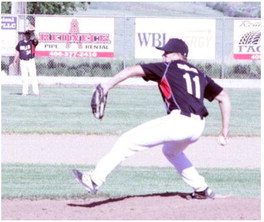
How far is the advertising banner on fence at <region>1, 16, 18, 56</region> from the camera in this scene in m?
31.3

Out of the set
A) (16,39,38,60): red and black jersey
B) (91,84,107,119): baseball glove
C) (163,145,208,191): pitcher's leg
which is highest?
(91,84,107,119): baseball glove

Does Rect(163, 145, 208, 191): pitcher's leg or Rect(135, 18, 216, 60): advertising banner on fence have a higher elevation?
Rect(163, 145, 208, 191): pitcher's leg

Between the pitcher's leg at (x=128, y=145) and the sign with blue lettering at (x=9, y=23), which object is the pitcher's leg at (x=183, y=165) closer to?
the pitcher's leg at (x=128, y=145)

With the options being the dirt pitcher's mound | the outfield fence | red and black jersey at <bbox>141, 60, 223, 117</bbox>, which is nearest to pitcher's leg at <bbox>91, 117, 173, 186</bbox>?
red and black jersey at <bbox>141, 60, 223, 117</bbox>

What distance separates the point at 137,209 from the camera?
8.69 m

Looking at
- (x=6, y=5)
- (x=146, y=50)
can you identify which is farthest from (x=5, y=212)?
(x=6, y=5)

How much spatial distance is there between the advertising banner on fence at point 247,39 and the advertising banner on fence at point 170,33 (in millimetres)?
906

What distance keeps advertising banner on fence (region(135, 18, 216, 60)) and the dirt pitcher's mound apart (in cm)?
2357

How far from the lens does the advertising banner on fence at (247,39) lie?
32.9 meters

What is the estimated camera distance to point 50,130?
56.7 feet

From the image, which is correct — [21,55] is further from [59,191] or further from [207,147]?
[59,191]

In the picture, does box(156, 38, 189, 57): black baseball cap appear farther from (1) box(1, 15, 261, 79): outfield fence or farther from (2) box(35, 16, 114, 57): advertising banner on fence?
(2) box(35, 16, 114, 57): advertising banner on fence

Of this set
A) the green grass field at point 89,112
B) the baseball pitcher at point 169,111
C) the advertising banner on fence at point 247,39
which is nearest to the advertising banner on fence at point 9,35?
the green grass field at point 89,112

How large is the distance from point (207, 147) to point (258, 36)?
18.3 metres
